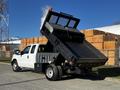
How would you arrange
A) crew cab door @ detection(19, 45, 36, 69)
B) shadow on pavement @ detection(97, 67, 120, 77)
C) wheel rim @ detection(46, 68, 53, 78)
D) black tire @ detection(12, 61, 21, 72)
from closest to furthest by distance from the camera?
1. wheel rim @ detection(46, 68, 53, 78)
2. shadow on pavement @ detection(97, 67, 120, 77)
3. crew cab door @ detection(19, 45, 36, 69)
4. black tire @ detection(12, 61, 21, 72)

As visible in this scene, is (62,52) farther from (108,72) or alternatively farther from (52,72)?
(108,72)

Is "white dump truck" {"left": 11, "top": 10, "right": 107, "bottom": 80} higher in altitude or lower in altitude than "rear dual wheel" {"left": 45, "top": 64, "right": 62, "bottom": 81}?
higher

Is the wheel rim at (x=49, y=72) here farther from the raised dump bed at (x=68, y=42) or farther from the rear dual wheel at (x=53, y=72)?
the raised dump bed at (x=68, y=42)

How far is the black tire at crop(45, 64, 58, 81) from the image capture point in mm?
15289

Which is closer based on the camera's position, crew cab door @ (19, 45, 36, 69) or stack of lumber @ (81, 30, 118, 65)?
crew cab door @ (19, 45, 36, 69)

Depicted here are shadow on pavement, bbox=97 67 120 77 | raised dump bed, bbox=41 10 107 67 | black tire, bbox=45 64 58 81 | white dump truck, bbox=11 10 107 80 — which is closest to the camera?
raised dump bed, bbox=41 10 107 67

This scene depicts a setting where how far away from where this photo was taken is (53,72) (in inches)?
605

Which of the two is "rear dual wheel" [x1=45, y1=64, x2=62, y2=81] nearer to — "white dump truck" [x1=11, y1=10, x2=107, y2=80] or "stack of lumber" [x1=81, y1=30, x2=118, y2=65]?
"white dump truck" [x1=11, y1=10, x2=107, y2=80]

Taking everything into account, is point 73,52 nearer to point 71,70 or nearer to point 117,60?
point 71,70

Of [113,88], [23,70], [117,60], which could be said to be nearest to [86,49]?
[113,88]

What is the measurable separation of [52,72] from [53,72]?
0.08 m

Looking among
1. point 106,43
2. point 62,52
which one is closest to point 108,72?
point 62,52

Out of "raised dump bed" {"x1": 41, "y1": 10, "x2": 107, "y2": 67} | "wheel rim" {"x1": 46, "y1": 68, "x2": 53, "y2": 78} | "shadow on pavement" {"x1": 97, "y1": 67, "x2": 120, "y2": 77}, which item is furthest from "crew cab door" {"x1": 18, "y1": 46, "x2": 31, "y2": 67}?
"shadow on pavement" {"x1": 97, "y1": 67, "x2": 120, "y2": 77}

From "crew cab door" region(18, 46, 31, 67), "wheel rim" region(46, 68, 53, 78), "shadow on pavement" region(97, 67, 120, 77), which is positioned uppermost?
"crew cab door" region(18, 46, 31, 67)
